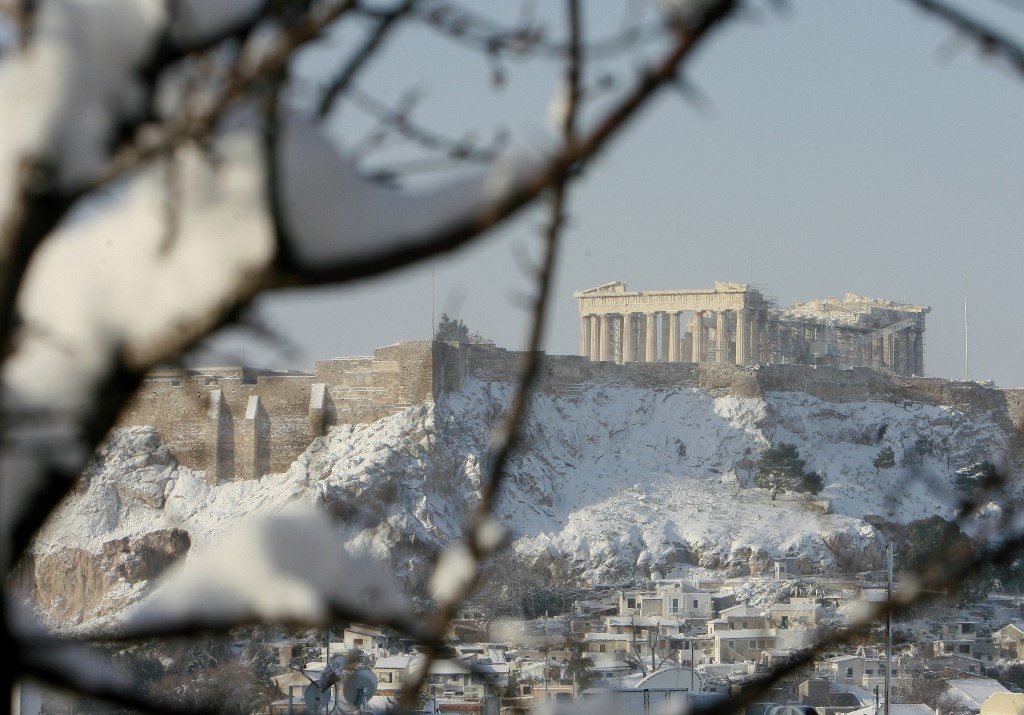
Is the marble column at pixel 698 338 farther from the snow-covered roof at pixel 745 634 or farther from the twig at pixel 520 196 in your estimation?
the twig at pixel 520 196

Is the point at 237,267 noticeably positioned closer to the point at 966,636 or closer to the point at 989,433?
the point at 966,636

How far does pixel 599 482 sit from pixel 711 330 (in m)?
11.5

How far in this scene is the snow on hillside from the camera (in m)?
24.1

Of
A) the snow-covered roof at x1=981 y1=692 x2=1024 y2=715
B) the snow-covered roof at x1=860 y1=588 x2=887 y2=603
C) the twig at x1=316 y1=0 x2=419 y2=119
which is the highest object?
the twig at x1=316 y1=0 x2=419 y2=119

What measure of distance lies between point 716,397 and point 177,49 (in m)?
28.6

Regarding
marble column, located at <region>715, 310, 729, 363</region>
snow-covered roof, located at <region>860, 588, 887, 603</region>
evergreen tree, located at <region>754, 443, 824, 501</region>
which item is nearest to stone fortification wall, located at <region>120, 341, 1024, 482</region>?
evergreen tree, located at <region>754, 443, 824, 501</region>

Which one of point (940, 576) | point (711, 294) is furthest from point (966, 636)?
point (940, 576)

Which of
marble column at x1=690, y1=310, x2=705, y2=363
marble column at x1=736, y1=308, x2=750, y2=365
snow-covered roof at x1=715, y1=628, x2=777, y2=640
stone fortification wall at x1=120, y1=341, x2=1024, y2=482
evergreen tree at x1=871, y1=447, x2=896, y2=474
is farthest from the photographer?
marble column at x1=690, y1=310, x2=705, y2=363

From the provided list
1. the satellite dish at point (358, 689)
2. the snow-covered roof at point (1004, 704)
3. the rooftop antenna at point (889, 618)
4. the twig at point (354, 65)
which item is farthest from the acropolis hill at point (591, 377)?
the twig at point (354, 65)

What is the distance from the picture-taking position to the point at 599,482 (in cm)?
2756

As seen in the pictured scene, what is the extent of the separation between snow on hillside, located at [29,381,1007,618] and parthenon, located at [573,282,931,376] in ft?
19.5

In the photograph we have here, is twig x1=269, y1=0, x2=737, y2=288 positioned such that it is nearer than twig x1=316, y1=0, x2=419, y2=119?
Yes

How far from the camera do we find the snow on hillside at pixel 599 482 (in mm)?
24125

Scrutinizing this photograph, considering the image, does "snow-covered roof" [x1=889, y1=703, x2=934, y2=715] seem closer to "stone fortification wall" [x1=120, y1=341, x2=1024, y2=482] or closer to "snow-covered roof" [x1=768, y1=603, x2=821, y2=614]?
"snow-covered roof" [x1=768, y1=603, x2=821, y2=614]
